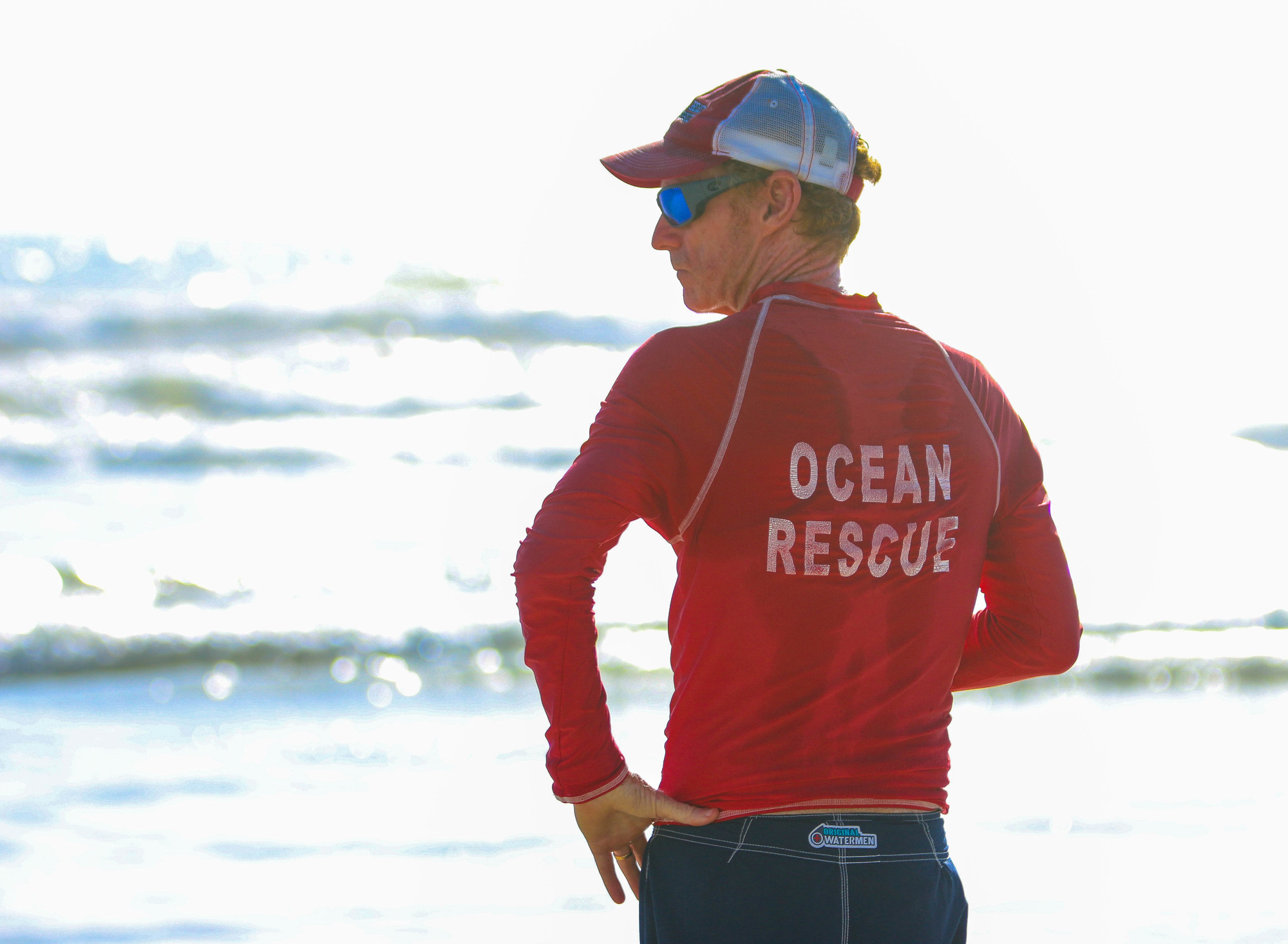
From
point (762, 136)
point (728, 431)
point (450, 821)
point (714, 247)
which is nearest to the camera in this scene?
point (728, 431)

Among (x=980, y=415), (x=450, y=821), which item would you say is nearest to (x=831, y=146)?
(x=980, y=415)

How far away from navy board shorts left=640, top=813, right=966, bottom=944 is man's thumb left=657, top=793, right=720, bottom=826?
21 mm

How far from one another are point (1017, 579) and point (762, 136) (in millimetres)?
678

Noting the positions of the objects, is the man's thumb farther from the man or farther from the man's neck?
the man's neck

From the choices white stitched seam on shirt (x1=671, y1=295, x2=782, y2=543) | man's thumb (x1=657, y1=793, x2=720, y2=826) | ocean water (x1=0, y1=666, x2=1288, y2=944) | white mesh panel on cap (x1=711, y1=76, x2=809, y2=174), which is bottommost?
ocean water (x1=0, y1=666, x2=1288, y2=944)

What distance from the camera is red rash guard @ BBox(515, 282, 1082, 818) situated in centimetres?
143

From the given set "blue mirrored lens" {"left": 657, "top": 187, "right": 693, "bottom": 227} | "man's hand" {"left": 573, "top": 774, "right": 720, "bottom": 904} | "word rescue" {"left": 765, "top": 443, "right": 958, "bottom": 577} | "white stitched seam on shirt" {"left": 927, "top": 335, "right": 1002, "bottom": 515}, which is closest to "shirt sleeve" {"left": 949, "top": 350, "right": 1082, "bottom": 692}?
"white stitched seam on shirt" {"left": 927, "top": 335, "right": 1002, "bottom": 515}

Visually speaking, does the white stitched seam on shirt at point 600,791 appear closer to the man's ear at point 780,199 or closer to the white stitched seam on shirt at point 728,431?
the white stitched seam on shirt at point 728,431

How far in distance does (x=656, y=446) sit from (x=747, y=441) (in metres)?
0.10

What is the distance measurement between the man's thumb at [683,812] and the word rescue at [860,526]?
0.30m

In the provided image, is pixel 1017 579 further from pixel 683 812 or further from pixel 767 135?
pixel 767 135

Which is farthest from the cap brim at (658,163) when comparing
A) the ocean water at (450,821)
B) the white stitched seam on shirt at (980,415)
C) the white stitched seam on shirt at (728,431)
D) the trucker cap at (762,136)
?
the ocean water at (450,821)

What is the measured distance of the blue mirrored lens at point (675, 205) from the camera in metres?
1.62

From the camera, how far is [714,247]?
1.64 m
